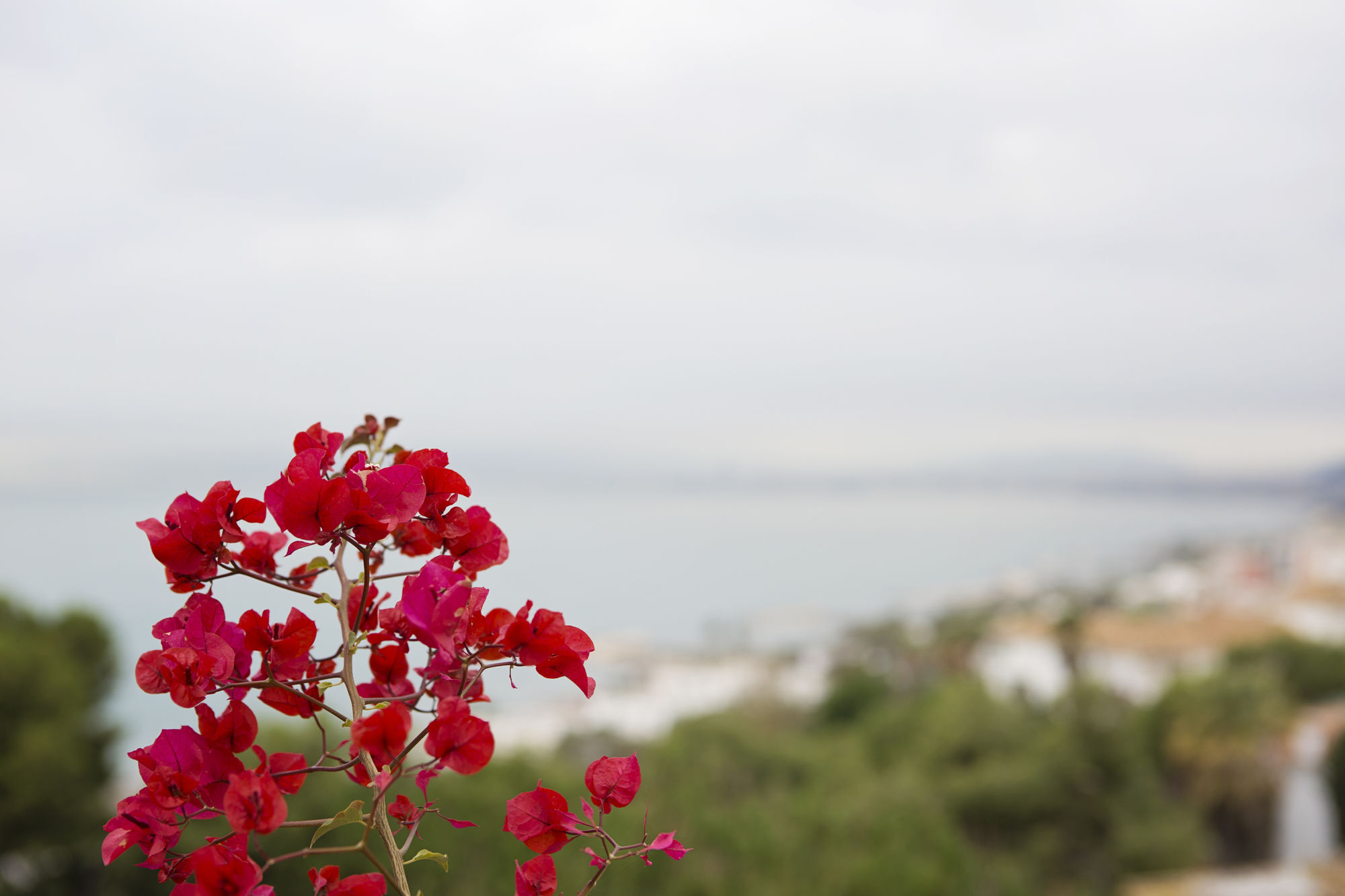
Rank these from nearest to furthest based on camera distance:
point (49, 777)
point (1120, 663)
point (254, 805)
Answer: point (254, 805) → point (49, 777) → point (1120, 663)

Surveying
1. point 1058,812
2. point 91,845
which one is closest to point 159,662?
point 91,845

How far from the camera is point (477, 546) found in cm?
64

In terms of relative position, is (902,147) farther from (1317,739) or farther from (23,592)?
(23,592)

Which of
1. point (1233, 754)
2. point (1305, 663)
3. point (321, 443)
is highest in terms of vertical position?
point (321, 443)

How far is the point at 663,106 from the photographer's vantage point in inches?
159

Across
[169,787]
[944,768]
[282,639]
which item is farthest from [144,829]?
[944,768]

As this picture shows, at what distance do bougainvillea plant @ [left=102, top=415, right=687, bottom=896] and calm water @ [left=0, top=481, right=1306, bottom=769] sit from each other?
81 mm

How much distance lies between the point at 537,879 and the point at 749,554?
2469cm

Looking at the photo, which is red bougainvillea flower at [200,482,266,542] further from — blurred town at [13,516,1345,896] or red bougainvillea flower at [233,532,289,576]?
blurred town at [13,516,1345,896]

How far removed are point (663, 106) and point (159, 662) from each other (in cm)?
396

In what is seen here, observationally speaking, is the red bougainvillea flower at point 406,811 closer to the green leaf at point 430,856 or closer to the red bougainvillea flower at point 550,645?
the green leaf at point 430,856

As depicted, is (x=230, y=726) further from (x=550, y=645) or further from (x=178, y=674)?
(x=550, y=645)

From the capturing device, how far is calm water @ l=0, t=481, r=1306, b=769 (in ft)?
14.2

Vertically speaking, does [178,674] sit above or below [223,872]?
above
